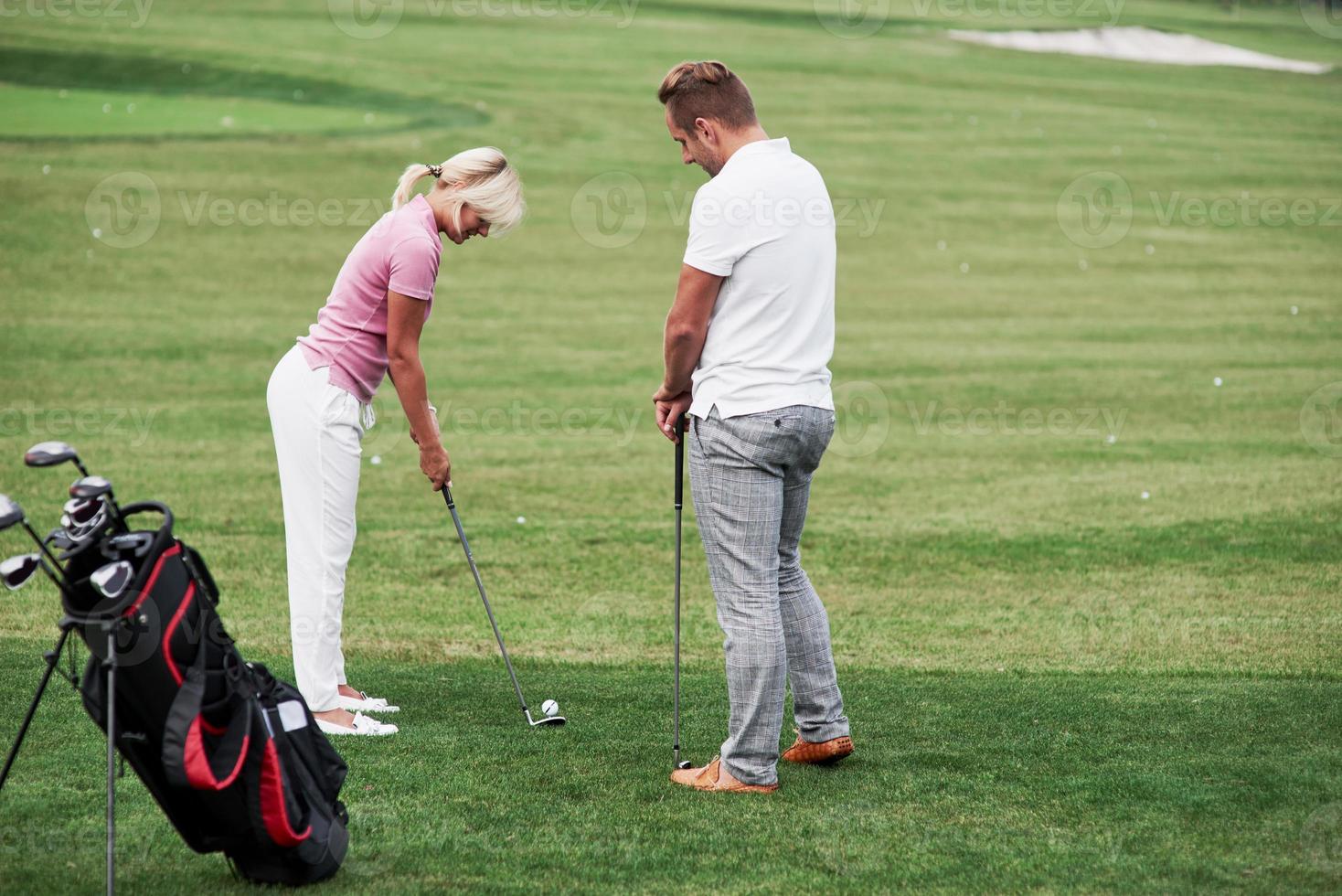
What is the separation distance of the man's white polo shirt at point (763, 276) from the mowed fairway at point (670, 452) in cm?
135

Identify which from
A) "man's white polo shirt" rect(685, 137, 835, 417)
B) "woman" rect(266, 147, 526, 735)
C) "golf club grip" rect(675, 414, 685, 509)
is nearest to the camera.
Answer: "man's white polo shirt" rect(685, 137, 835, 417)

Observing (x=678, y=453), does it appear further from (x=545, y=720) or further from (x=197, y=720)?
(x=197, y=720)

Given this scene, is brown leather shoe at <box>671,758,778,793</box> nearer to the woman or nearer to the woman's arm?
Result: the woman

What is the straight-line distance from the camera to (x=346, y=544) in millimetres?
5043

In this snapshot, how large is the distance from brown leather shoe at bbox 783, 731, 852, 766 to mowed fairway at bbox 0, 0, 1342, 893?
65mm

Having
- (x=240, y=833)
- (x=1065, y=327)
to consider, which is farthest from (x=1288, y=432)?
(x=240, y=833)

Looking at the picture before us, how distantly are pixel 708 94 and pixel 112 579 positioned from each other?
2.30 m

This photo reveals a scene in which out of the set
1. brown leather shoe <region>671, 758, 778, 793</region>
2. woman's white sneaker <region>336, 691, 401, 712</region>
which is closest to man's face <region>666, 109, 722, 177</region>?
brown leather shoe <region>671, 758, 778, 793</region>

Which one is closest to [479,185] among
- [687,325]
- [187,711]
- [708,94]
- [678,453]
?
[708,94]

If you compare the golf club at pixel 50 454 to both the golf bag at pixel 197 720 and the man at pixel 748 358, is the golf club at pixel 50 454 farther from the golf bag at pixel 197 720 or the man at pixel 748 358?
the man at pixel 748 358

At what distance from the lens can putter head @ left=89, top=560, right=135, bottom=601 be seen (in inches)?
127

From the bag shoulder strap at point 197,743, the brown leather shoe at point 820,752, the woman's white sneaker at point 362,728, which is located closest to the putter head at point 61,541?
the bag shoulder strap at point 197,743

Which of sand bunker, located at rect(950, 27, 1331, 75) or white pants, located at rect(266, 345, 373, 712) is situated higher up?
sand bunker, located at rect(950, 27, 1331, 75)

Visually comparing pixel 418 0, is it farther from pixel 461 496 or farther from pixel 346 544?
→ pixel 346 544
